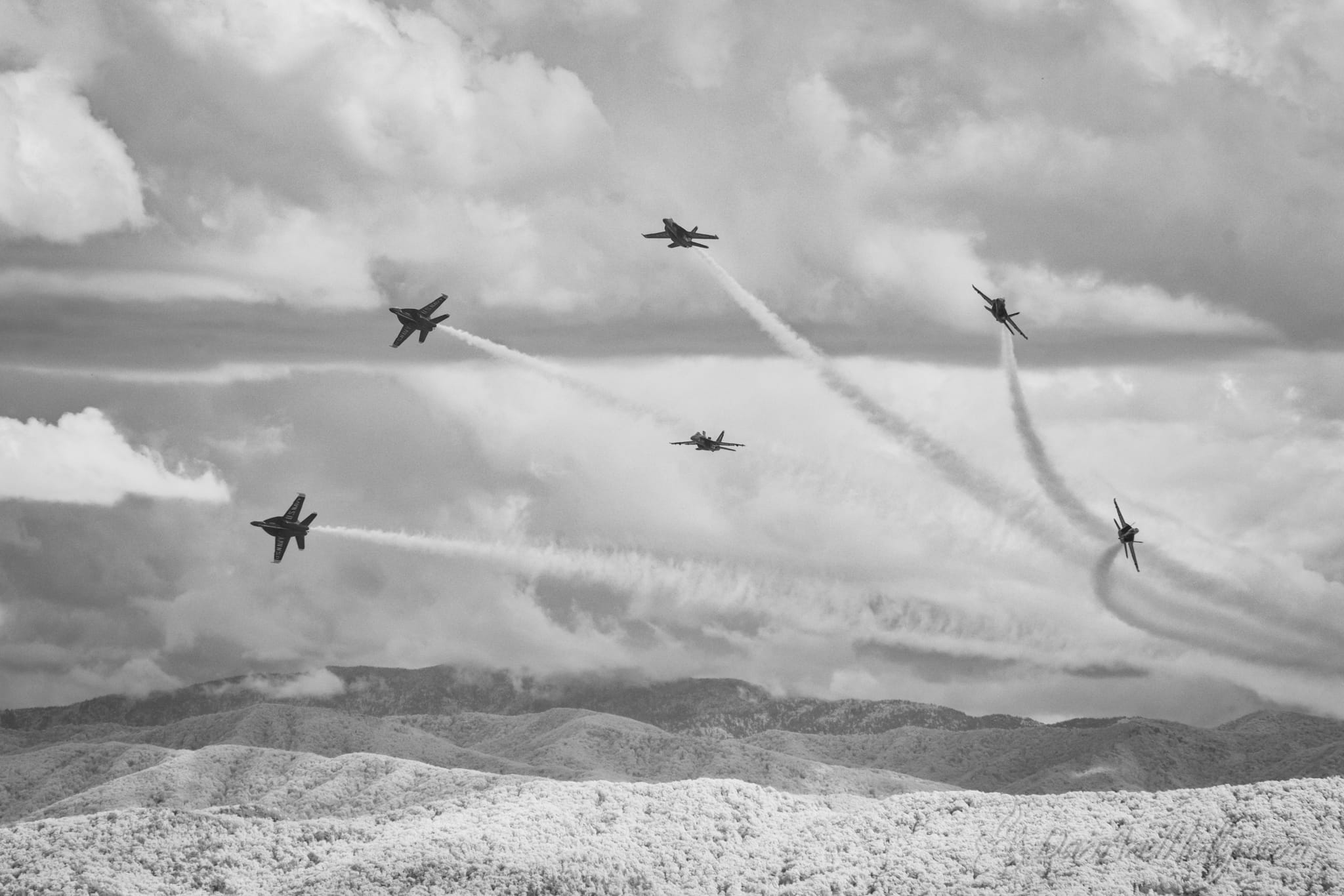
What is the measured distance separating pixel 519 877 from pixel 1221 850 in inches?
2812

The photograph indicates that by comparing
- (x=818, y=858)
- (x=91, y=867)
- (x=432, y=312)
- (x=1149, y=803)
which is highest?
(x=432, y=312)

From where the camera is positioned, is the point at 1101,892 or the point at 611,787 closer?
the point at 1101,892

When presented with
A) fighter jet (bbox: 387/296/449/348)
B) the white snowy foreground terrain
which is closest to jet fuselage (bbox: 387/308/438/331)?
fighter jet (bbox: 387/296/449/348)

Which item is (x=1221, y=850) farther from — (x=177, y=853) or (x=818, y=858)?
(x=177, y=853)

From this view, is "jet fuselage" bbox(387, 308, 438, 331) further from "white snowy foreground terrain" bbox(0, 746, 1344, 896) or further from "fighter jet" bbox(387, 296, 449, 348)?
"white snowy foreground terrain" bbox(0, 746, 1344, 896)

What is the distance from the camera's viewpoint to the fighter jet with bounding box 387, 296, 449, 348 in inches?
6742

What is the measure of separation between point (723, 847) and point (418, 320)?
7040cm

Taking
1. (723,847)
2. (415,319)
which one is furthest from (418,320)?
(723,847)

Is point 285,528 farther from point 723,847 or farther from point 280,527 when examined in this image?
point 723,847

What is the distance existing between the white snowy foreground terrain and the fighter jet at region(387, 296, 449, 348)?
57.8 m

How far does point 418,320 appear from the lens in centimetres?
17250

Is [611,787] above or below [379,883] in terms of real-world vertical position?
above

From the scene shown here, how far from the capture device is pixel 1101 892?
144 meters

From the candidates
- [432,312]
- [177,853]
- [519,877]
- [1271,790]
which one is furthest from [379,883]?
[1271,790]
